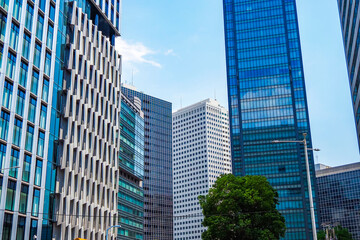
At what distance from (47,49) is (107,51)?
2121 centimetres

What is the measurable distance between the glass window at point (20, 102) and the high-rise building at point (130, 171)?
6483cm

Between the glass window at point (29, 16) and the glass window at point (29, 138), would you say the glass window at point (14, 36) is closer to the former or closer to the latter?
the glass window at point (29, 16)

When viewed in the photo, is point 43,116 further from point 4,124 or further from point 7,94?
point 4,124

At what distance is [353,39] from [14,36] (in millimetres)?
44906

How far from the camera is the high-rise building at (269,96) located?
139125 mm

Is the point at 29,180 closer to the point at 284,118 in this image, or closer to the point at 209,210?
the point at 209,210

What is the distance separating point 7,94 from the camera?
4709 cm

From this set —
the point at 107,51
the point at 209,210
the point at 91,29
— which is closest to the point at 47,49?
the point at 91,29

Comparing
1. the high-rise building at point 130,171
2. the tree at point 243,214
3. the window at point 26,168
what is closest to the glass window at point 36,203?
the window at point 26,168

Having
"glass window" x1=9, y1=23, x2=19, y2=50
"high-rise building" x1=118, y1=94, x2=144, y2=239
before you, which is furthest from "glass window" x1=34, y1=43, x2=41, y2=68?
"high-rise building" x1=118, y1=94, x2=144, y2=239

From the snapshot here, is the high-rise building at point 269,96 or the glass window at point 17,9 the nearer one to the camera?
the glass window at point 17,9

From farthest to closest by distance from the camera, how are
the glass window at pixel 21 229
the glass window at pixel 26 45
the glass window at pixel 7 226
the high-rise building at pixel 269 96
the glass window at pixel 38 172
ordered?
the high-rise building at pixel 269 96, the glass window at pixel 38 172, the glass window at pixel 26 45, the glass window at pixel 21 229, the glass window at pixel 7 226

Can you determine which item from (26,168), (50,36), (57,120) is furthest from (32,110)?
(50,36)

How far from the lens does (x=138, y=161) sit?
419 ft
